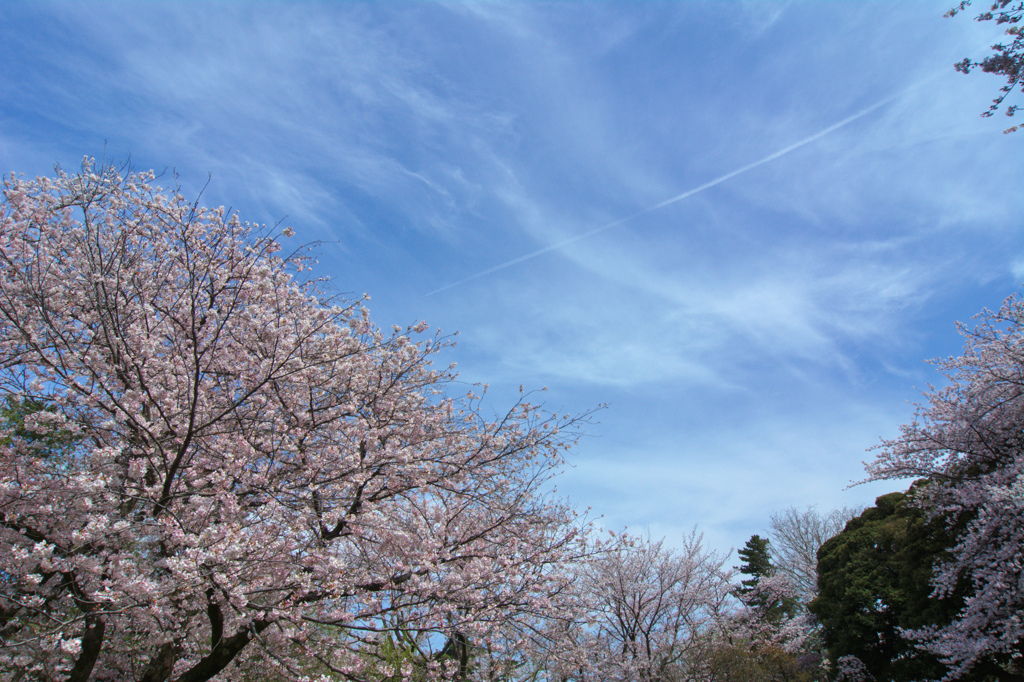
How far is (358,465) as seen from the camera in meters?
6.94

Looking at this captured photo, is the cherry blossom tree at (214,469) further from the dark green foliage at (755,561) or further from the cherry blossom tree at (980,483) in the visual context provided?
the dark green foliage at (755,561)

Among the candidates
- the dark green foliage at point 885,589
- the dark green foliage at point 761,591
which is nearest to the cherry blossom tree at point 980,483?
the dark green foliage at point 885,589

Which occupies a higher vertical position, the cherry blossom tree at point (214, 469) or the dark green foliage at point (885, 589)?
the cherry blossom tree at point (214, 469)

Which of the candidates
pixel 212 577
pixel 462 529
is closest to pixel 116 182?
pixel 212 577

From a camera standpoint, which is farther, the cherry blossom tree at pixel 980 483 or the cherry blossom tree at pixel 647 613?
the cherry blossom tree at pixel 647 613

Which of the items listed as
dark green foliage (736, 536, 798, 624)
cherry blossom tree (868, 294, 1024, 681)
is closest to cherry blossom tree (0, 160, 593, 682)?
cherry blossom tree (868, 294, 1024, 681)

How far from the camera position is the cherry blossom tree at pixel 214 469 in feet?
18.4

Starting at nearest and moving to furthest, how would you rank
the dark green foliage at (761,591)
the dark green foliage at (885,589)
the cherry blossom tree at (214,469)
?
the cherry blossom tree at (214,469) < the dark green foliage at (885,589) < the dark green foliage at (761,591)

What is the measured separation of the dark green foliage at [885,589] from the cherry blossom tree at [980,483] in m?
0.40

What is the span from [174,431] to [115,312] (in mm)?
1514

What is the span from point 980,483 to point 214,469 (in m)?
11.9

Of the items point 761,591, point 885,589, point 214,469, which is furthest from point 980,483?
point 761,591

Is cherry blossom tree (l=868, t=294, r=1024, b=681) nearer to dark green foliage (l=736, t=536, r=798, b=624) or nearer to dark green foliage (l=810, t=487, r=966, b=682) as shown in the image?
dark green foliage (l=810, t=487, r=966, b=682)

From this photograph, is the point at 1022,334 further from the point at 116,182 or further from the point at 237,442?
the point at 116,182
